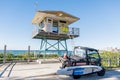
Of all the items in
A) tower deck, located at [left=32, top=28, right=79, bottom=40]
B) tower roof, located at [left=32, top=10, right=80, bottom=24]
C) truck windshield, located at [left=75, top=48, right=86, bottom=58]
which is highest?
tower roof, located at [left=32, top=10, right=80, bottom=24]

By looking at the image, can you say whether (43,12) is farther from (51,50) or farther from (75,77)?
(75,77)

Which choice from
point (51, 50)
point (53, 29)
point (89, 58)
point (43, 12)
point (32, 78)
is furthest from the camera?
point (51, 50)

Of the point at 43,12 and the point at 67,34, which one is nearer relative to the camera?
the point at 43,12

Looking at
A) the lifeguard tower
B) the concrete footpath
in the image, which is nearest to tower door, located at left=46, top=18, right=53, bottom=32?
the lifeguard tower

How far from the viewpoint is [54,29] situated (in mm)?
20250

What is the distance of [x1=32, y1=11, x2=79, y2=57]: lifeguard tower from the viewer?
19.4 m

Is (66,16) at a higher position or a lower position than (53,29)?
higher

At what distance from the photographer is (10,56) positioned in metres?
20.6

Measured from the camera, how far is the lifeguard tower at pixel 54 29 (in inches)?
763

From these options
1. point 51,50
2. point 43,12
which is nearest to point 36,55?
point 51,50

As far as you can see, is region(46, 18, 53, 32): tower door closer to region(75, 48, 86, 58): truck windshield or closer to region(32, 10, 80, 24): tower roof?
region(32, 10, 80, 24): tower roof

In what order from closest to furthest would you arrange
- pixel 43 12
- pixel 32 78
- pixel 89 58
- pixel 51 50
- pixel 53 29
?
pixel 32 78
pixel 89 58
pixel 43 12
pixel 53 29
pixel 51 50

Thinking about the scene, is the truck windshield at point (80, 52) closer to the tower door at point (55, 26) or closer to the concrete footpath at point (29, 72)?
the concrete footpath at point (29, 72)

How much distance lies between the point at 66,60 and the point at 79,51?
1.26m
